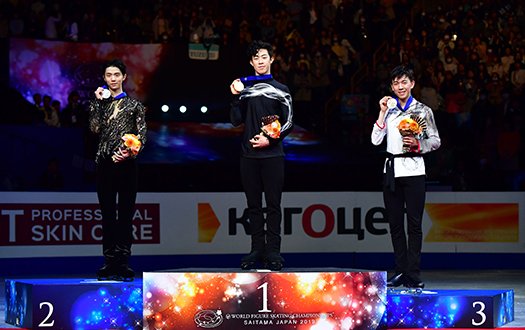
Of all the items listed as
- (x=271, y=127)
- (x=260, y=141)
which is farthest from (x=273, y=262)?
(x=271, y=127)

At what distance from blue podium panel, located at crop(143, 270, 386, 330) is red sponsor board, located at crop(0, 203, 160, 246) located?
689 centimetres

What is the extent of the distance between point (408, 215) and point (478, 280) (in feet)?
17.4

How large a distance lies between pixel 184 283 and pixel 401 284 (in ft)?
6.75

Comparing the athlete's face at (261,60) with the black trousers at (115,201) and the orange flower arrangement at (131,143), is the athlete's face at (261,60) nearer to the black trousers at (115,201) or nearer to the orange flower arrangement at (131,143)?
the orange flower arrangement at (131,143)

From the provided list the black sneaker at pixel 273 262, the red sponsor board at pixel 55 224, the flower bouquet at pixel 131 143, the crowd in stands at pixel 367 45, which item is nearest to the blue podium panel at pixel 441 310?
the black sneaker at pixel 273 262

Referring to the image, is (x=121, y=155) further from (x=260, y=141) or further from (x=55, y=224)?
(x=55, y=224)

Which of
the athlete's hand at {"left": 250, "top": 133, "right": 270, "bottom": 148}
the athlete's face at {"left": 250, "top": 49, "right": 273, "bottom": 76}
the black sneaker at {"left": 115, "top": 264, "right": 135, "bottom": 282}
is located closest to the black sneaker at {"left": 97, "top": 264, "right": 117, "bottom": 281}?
the black sneaker at {"left": 115, "top": 264, "right": 135, "bottom": 282}

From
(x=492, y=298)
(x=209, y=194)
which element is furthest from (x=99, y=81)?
(x=492, y=298)

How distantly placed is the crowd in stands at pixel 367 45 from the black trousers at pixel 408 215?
24.5 feet

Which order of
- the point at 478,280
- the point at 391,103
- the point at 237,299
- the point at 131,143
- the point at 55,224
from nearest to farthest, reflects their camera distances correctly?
the point at 237,299 → the point at 131,143 → the point at 391,103 → the point at 478,280 → the point at 55,224

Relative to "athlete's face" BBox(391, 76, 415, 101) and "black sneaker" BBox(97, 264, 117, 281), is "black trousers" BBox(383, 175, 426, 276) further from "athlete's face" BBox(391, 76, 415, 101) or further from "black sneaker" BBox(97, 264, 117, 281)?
"black sneaker" BBox(97, 264, 117, 281)

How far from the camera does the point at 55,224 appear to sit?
52.6ft

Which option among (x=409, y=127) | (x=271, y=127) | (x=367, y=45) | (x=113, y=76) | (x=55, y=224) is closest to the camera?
(x=271, y=127)

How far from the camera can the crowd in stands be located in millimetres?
18078
